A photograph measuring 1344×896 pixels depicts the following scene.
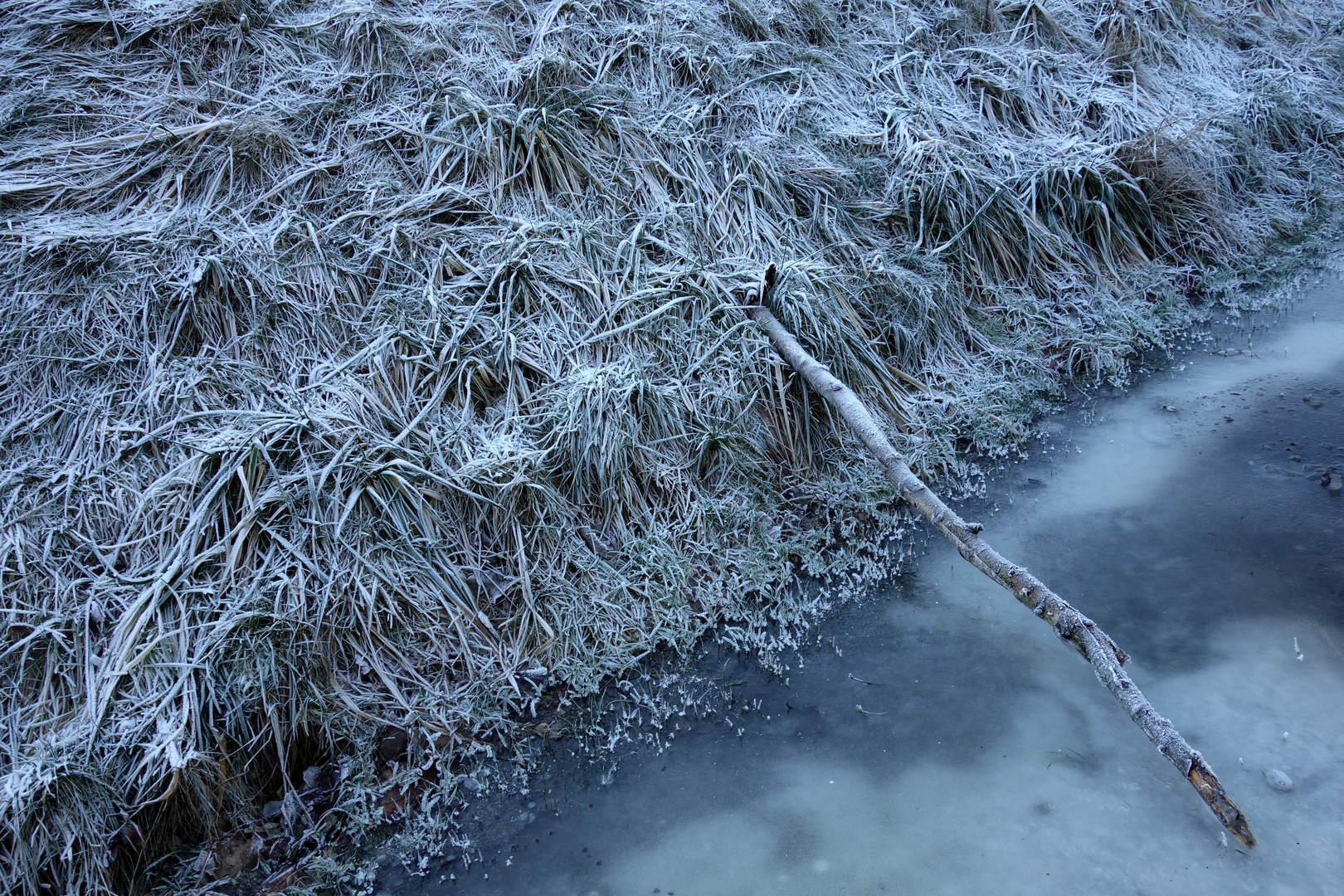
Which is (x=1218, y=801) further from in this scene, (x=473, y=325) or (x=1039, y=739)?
(x=473, y=325)

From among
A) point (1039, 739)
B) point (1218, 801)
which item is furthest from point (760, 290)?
point (1218, 801)

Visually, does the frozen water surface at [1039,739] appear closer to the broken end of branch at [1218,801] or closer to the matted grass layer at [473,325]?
the broken end of branch at [1218,801]

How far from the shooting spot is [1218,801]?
1966 mm

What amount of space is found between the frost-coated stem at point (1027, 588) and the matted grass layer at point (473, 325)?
0.15 metres

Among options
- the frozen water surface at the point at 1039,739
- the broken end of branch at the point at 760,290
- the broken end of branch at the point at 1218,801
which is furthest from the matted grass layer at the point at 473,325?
the broken end of branch at the point at 1218,801

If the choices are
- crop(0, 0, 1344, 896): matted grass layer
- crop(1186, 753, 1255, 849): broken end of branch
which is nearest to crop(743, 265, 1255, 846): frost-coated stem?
crop(1186, 753, 1255, 849): broken end of branch

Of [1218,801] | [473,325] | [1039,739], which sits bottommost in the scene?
[1039,739]

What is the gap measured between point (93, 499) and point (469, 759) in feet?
5.11

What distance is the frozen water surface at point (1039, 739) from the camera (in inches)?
83.8

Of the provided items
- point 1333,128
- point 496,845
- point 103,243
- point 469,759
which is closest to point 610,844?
point 496,845

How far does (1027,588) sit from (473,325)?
7.36 ft

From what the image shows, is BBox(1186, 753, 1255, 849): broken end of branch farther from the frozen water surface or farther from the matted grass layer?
the matted grass layer

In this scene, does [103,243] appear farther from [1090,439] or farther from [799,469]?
[1090,439]

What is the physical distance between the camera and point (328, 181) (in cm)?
383
